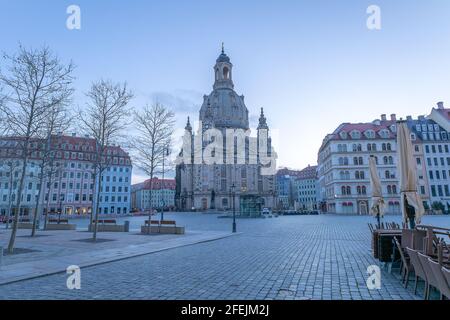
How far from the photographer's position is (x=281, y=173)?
168 meters

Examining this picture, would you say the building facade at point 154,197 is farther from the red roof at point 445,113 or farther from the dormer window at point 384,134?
the red roof at point 445,113

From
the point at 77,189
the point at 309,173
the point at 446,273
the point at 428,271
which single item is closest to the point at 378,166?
the point at 428,271

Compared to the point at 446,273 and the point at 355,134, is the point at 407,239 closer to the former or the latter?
the point at 446,273

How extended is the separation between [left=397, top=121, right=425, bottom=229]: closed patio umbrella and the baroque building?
83.2m

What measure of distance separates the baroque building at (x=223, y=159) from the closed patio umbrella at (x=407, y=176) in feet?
273

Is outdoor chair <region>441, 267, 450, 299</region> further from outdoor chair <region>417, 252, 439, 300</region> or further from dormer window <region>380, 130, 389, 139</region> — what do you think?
dormer window <region>380, 130, 389, 139</region>

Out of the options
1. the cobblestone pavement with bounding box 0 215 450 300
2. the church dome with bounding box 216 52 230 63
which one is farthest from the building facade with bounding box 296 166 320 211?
the cobblestone pavement with bounding box 0 215 450 300

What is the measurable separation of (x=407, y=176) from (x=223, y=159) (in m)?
92.5

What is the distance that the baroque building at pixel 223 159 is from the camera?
324ft

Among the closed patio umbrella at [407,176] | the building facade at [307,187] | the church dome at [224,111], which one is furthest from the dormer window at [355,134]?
the building facade at [307,187]

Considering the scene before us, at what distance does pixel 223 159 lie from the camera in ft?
336

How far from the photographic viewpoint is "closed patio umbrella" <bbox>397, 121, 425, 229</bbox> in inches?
389
